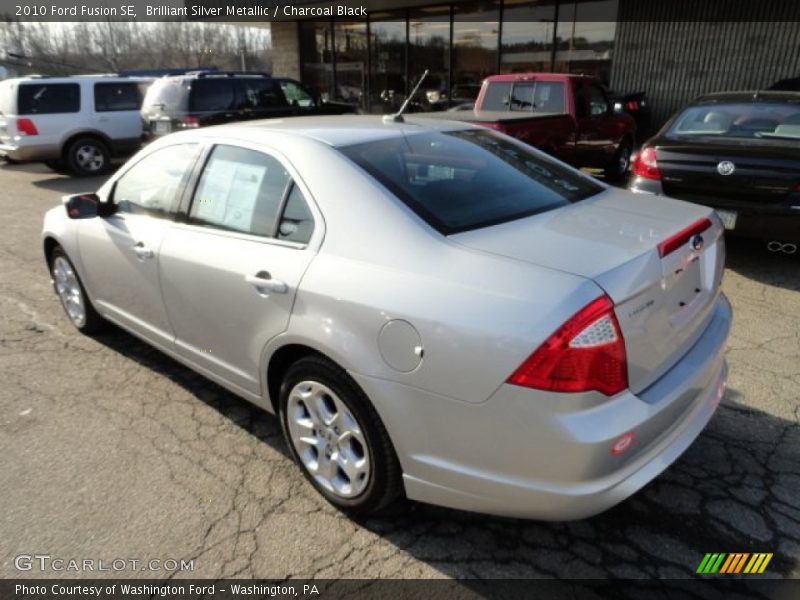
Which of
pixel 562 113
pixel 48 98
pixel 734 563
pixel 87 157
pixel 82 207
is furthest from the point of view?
pixel 87 157

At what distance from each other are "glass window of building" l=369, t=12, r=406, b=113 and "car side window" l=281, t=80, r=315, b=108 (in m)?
5.20

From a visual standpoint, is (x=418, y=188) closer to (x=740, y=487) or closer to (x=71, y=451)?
(x=740, y=487)

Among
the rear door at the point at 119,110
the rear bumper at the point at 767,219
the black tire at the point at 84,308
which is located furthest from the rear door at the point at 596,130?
the rear door at the point at 119,110

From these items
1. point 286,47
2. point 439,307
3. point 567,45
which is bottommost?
point 439,307

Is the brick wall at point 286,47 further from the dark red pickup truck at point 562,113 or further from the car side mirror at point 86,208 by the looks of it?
the car side mirror at point 86,208

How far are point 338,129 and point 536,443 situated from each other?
1.82 metres

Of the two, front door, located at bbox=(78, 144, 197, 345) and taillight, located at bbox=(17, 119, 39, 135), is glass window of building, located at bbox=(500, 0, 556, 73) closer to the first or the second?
taillight, located at bbox=(17, 119, 39, 135)

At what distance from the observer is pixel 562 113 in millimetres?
8305

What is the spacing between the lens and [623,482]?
6.41ft

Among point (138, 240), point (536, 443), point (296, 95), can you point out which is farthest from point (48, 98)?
point (536, 443)

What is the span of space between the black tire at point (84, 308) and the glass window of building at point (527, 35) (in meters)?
12.4

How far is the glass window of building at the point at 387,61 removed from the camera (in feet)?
55.5

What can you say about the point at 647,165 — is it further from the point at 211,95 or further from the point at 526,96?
the point at 211,95

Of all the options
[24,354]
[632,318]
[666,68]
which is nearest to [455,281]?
[632,318]
